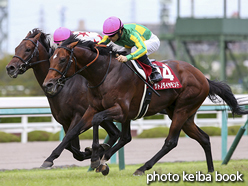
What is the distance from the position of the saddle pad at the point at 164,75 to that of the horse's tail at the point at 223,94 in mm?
730

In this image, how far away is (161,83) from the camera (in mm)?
4840

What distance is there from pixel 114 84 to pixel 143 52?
445mm

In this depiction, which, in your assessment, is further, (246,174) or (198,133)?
(198,133)

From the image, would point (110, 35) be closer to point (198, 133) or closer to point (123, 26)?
point (123, 26)

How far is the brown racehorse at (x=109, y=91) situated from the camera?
4234mm

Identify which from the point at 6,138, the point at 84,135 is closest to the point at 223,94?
the point at 84,135

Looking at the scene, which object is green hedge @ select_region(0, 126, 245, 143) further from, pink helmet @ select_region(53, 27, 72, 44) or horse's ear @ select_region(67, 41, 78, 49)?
horse's ear @ select_region(67, 41, 78, 49)

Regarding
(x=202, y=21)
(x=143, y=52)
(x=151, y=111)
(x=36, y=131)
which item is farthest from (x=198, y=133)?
(x=202, y=21)

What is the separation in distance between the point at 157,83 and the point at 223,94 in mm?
1205

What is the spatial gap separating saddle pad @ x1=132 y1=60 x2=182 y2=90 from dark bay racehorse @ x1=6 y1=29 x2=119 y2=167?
0.80 metres

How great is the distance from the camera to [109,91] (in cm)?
436

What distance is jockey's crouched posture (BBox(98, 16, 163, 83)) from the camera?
14.3 ft

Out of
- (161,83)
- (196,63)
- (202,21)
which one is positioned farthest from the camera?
(196,63)

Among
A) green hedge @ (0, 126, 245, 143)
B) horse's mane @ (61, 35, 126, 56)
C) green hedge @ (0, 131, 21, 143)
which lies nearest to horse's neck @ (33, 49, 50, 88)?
horse's mane @ (61, 35, 126, 56)
